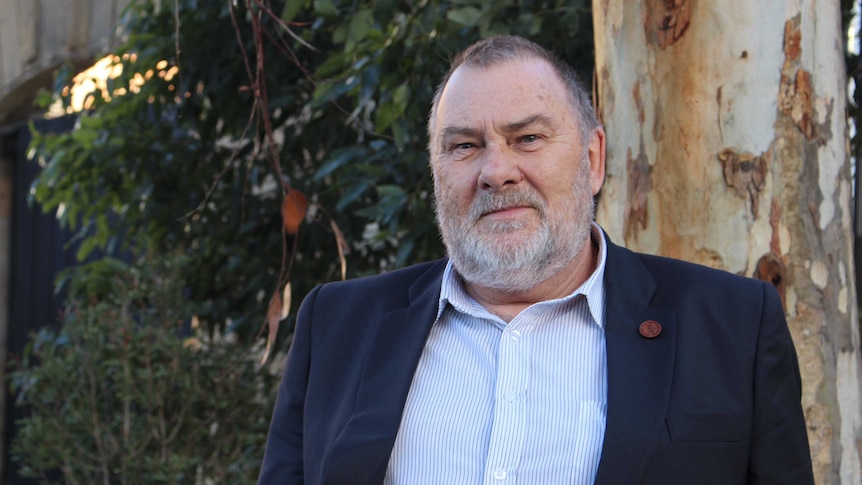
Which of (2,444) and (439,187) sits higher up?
(439,187)

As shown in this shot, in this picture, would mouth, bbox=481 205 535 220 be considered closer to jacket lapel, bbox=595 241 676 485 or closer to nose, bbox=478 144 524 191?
nose, bbox=478 144 524 191

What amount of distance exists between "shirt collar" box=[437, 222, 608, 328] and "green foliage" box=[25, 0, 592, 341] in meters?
1.72

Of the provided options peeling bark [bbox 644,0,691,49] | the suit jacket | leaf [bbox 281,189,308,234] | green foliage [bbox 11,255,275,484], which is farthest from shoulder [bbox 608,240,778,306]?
green foliage [bbox 11,255,275,484]

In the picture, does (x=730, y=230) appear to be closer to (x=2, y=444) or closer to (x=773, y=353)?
(x=773, y=353)

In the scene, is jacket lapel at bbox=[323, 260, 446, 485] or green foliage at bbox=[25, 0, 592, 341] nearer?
jacket lapel at bbox=[323, 260, 446, 485]

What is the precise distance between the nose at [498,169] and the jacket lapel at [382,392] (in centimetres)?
28

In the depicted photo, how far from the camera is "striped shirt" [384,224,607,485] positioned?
2.18 m

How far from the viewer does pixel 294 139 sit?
A: 5328mm

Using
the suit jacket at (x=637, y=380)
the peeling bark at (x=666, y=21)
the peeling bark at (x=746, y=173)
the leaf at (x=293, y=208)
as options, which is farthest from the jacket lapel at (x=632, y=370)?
the leaf at (x=293, y=208)

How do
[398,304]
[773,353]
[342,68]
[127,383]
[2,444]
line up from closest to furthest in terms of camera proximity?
[773,353] < [398,304] < [342,68] < [127,383] < [2,444]

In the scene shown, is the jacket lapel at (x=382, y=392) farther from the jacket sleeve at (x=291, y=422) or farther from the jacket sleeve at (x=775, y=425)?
the jacket sleeve at (x=775, y=425)

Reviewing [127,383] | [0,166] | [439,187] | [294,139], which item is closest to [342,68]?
[294,139]

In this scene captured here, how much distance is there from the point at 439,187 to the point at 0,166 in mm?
7114

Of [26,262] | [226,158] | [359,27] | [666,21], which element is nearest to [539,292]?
[666,21]
